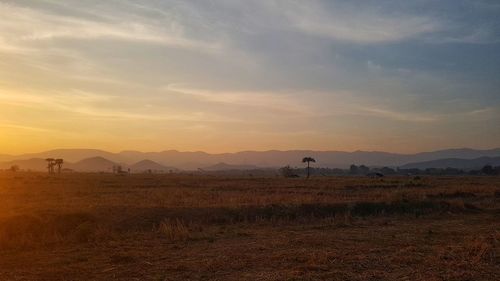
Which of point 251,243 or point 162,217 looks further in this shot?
point 162,217

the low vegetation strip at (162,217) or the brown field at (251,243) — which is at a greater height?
the low vegetation strip at (162,217)

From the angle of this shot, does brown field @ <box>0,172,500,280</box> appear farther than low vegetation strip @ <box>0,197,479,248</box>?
No

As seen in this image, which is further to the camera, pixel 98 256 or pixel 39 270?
pixel 98 256

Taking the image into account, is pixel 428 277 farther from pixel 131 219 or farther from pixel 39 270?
pixel 131 219

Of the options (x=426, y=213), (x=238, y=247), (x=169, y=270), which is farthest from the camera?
(x=426, y=213)

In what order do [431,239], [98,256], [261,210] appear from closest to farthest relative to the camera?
[98,256]
[431,239]
[261,210]

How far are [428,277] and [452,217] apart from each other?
17.0 meters

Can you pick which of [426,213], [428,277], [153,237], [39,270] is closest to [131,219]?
[153,237]

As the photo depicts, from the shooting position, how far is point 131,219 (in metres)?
23.5

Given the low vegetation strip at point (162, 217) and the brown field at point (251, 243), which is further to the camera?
the low vegetation strip at point (162, 217)

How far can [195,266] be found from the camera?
14758 mm

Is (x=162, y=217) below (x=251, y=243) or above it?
above

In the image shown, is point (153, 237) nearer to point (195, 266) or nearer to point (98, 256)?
point (98, 256)

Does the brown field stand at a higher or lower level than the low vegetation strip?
lower
